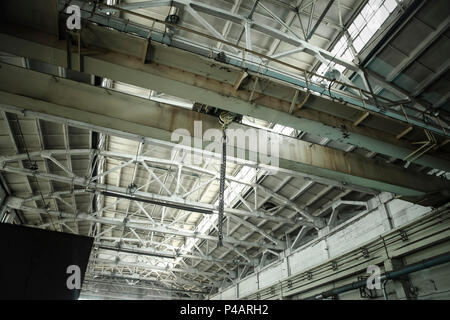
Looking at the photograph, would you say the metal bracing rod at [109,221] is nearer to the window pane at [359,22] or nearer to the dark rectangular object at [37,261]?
the dark rectangular object at [37,261]

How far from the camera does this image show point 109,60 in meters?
4.70

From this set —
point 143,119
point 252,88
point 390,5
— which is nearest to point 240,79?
point 252,88

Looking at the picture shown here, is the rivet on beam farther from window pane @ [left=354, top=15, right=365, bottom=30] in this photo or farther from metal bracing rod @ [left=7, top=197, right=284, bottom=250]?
metal bracing rod @ [left=7, top=197, right=284, bottom=250]

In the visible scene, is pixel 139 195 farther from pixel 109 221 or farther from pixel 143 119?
pixel 143 119

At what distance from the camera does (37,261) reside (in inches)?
237

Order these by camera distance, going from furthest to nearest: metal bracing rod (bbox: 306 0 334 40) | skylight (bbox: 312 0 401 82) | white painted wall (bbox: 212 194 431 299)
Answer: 1. white painted wall (bbox: 212 194 431 299)
2. metal bracing rod (bbox: 306 0 334 40)
3. skylight (bbox: 312 0 401 82)

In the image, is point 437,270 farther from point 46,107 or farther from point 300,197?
point 46,107

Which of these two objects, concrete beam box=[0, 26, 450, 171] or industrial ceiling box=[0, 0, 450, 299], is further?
industrial ceiling box=[0, 0, 450, 299]

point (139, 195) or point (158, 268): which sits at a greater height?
point (139, 195)

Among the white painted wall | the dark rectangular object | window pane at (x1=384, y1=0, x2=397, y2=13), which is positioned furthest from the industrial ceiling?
the dark rectangular object

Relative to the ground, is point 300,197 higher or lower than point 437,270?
higher

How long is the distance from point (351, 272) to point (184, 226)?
10.4 meters

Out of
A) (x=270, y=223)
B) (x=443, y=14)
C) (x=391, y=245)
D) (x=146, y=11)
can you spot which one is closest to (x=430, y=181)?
(x=391, y=245)

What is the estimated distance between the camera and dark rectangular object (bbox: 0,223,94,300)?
217 inches
